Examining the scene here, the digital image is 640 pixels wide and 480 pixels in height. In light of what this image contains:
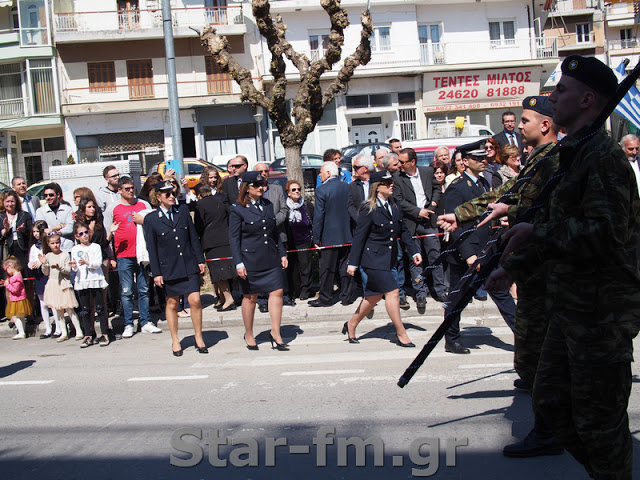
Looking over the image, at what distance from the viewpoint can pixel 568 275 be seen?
3248 millimetres

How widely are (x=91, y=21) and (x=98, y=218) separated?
28.9m

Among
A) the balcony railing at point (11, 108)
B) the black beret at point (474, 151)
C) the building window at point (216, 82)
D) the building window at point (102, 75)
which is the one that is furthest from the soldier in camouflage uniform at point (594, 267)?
the balcony railing at point (11, 108)

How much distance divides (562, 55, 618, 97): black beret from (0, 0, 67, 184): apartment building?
3542 centimetres

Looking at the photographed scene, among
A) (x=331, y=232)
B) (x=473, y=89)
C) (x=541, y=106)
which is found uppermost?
(x=473, y=89)

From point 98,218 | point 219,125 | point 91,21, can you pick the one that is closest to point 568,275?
point 98,218

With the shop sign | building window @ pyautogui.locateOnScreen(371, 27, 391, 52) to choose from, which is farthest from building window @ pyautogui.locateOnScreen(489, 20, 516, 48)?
building window @ pyautogui.locateOnScreen(371, 27, 391, 52)

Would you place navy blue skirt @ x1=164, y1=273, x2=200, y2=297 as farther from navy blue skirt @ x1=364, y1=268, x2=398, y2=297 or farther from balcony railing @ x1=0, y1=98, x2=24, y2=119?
balcony railing @ x1=0, y1=98, x2=24, y2=119

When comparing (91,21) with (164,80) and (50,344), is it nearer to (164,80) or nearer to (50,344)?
(164,80)

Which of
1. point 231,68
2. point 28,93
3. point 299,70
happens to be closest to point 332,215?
point 299,70

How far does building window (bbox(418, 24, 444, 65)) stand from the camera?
35.7m

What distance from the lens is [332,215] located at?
1055cm

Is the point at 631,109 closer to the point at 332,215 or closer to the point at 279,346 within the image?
the point at 332,215

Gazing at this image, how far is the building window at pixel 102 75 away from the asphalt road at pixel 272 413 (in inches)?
1143

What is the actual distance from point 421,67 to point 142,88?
14.6 meters
